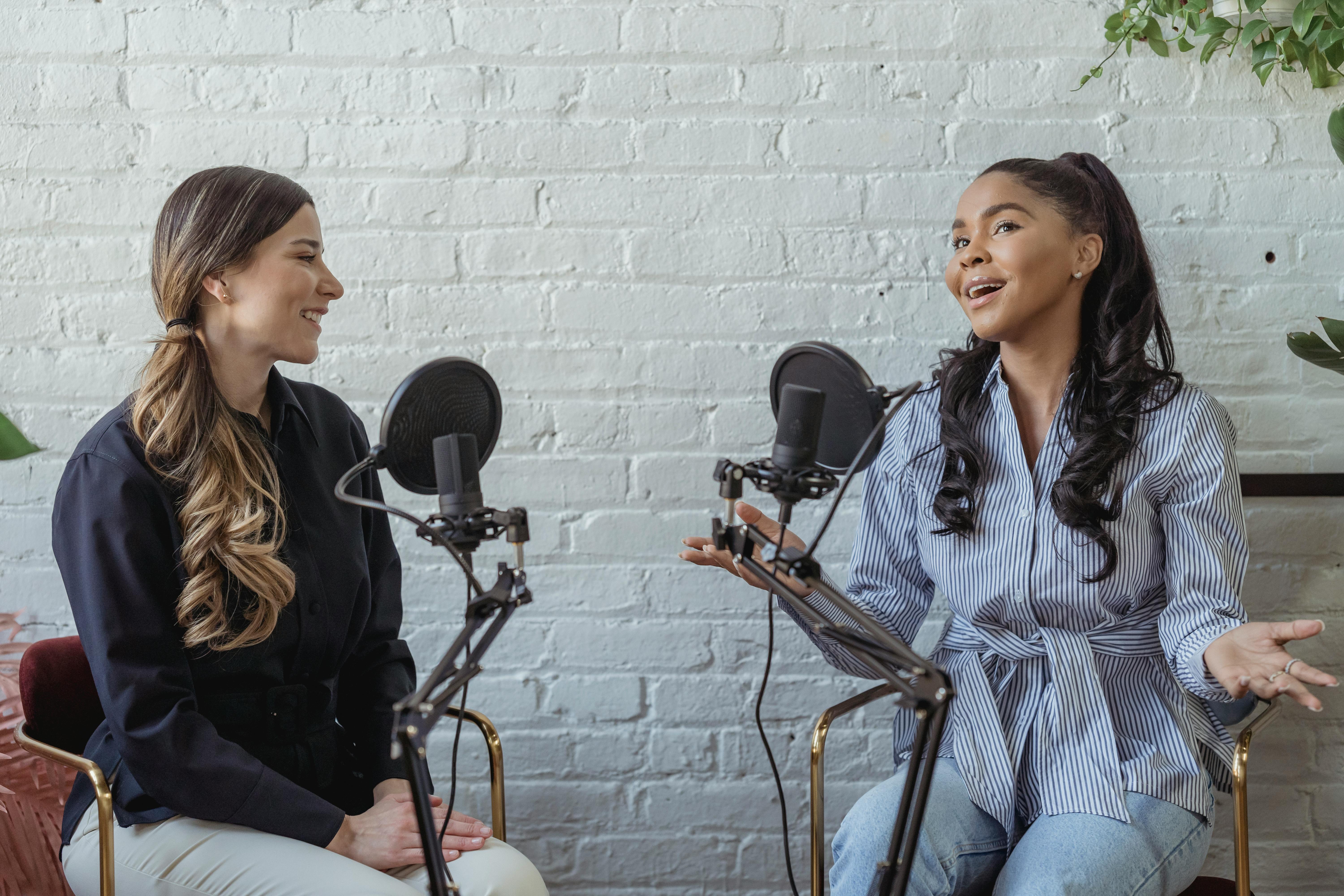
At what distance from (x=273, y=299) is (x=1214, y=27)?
145 cm

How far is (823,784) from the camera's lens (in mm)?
1543

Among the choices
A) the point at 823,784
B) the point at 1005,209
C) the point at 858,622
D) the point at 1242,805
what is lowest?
the point at 823,784

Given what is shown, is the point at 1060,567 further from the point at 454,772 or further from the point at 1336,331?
the point at 454,772

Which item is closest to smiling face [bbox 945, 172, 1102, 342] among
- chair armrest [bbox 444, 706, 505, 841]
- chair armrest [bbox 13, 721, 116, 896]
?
chair armrest [bbox 444, 706, 505, 841]

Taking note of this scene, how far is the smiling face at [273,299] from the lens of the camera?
4.59 feet

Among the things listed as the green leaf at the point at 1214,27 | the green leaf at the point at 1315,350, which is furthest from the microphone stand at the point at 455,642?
the green leaf at the point at 1214,27

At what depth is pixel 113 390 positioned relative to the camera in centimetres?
179

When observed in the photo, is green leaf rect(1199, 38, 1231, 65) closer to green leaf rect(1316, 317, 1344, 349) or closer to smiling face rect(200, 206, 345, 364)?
green leaf rect(1316, 317, 1344, 349)

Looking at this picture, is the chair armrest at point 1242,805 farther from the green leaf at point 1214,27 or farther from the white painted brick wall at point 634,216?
the green leaf at point 1214,27

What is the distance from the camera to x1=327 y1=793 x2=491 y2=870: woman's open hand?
130 cm

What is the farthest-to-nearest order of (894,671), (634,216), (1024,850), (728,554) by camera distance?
(634,216) < (1024,850) < (728,554) < (894,671)

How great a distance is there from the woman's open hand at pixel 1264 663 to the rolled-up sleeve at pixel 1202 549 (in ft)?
0.09

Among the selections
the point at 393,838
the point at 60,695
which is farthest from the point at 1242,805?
the point at 60,695

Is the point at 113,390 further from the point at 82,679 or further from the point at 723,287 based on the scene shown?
the point at 723,287
